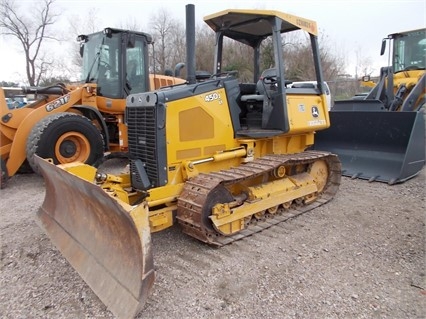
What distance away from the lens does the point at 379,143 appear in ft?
20.8

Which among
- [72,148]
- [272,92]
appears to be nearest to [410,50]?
[272,92]

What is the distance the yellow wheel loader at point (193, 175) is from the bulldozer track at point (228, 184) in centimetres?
1

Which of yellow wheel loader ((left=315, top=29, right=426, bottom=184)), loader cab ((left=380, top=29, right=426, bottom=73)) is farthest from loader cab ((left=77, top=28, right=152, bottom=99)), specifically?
loader cab ((left=380, top=29, right=426, bottom=73))

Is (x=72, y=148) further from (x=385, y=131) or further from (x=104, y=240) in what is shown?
(x=385, y=131)

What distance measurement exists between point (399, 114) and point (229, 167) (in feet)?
11.1

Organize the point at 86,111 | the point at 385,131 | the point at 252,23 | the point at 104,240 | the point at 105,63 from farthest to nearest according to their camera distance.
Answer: the point at 105,63
the point at 86,111
the point at 385,131
the point at 252,23
the point at 104,240

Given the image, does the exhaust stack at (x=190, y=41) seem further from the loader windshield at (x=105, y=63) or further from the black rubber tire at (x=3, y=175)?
the black rubber tire at (x=3, y=175)

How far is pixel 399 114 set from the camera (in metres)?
6.06

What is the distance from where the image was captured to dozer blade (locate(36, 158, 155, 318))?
105 inches

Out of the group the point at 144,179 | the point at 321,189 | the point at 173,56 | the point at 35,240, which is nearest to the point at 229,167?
the point at 144,179

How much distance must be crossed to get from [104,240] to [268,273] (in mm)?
1480

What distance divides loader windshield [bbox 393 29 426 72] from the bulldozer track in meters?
5.03

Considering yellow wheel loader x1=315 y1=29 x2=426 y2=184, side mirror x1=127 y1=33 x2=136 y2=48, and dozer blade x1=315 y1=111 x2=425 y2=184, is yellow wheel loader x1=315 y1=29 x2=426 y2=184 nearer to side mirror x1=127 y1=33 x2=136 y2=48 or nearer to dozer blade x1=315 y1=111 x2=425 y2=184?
dozer blade x1=315 y1=111 x2=425 y2=184

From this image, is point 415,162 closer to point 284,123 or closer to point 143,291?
point 284,123
